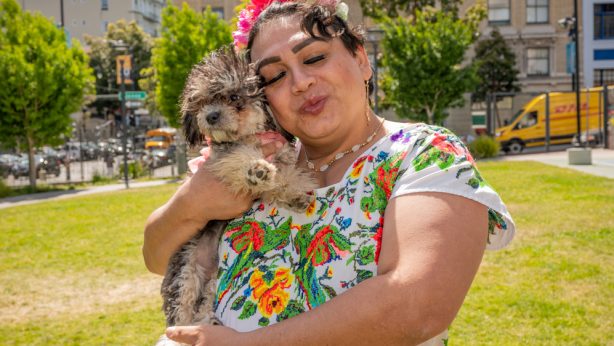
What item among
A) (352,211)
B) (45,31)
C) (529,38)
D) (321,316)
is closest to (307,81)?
(352,211)

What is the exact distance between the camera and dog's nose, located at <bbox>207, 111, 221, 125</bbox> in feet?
8.60

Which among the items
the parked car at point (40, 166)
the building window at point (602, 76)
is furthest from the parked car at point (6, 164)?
the building window at point (602, 76)

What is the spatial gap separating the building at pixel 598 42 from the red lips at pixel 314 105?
42540 mm

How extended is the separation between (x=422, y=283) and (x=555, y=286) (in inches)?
223

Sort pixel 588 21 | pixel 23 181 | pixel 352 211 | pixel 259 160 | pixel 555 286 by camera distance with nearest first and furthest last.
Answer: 1. pixel 352 211
2. pixel 259 160
3. pixel 555 286
4. pixel 23 181
5. pixel 588 21

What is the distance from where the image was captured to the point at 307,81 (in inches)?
85.7

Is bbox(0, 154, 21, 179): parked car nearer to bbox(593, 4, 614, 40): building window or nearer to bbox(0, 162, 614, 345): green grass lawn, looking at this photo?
bbox(0, 162, 614, 345): green grass lawn

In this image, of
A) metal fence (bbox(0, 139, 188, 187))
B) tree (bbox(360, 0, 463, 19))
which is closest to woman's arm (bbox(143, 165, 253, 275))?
metal fence (bbox(0, 139, 188, 187))

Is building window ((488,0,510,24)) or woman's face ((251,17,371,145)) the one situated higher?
building window ((488,0,510,24))

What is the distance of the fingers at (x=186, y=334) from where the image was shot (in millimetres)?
1924

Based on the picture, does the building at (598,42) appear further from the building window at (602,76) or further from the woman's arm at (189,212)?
the woman's arm at (189,212)

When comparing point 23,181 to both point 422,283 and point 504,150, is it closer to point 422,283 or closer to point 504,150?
point 504,150

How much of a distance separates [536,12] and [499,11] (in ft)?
8.62

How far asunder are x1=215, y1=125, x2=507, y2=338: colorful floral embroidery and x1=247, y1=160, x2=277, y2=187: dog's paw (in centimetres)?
23
